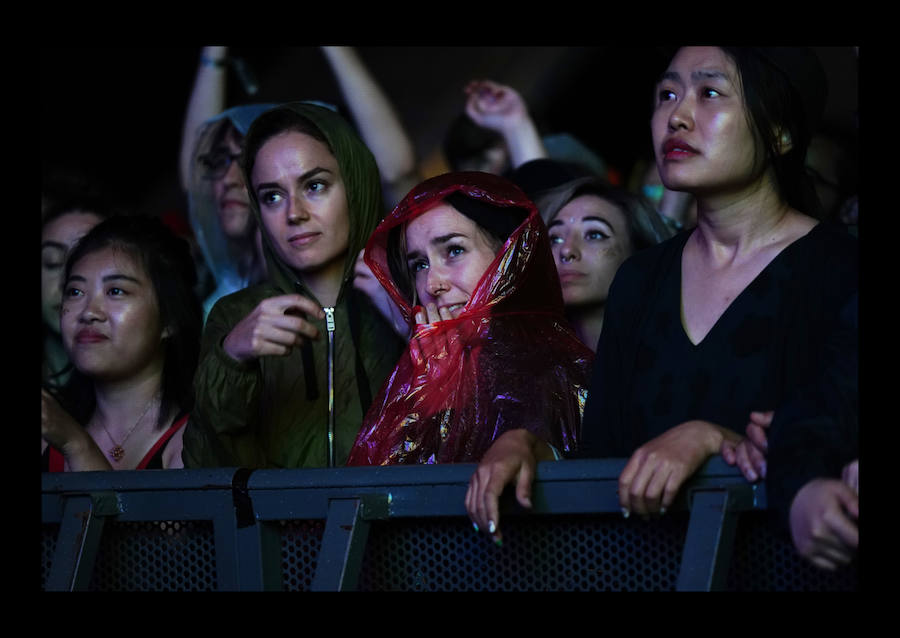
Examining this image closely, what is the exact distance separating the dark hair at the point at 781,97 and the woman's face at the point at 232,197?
208 cm

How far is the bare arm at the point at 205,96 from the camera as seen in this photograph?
4516 millimetres

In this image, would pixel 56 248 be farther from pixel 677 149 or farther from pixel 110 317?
pixel 677 149

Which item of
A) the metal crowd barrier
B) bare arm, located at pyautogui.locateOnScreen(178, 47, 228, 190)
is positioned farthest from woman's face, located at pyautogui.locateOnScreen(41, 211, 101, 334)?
the metal crowd barrier

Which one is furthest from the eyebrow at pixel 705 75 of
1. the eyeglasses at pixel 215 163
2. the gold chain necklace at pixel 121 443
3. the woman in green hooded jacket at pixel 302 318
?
the eyeglasses at pixel 215 163

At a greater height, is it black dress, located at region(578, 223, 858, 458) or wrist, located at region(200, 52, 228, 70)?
wrist, located at region(200, 52, 228, 70)

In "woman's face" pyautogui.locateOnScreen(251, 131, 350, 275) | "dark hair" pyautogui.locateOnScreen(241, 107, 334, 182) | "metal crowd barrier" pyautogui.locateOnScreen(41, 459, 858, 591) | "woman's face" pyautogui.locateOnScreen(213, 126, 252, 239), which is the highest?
"woman's face" pyautogui.locateOnScreen(213, 126, 252, 239)

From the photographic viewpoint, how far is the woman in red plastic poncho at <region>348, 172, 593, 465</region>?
7.58ft

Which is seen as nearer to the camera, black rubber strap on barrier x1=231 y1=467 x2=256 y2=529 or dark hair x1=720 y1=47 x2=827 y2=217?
black rubber strap on barrier x1=231 y1=467 x2=256 y2=529

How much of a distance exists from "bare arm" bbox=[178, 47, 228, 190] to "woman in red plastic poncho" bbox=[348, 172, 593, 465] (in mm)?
1975

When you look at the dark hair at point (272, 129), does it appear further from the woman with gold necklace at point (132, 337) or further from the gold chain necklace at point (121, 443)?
the gold chain necklace at point (121, 443)

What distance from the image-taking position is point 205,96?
A: 457 cm

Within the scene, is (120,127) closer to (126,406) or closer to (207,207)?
(207,207)

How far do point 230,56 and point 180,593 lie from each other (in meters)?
3.29

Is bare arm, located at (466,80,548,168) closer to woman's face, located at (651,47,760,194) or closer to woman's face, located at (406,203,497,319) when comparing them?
woman's face, located at (406,203,497,319)
